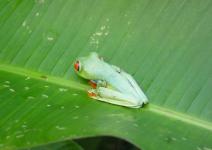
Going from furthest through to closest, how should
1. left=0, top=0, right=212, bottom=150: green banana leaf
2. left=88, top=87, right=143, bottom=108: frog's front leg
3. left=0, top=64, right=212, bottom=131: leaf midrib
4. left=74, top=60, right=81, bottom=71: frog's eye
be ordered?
1. left=74, top=60, right=81, bottom=71: frog's eye
2. left=88, top=87, right=143, bottom=108: frog's front leg
3. left=0, top=64, right=212, bottom=131: leaf midrib
4. left=0, top=0, right=212, bottom=150: green banana leaf

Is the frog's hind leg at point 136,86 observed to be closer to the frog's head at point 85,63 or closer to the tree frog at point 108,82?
the tree frog at point 108,82

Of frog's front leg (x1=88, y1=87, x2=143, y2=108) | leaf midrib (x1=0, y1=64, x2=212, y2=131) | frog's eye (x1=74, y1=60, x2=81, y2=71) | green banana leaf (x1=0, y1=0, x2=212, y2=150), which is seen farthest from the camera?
frog's eye (x1=74, y1=60, x2=81, y2=71)

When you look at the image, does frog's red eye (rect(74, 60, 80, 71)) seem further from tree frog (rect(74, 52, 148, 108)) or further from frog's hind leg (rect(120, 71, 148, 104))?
frog's hind leg (rect(120, 71, 148, 104))

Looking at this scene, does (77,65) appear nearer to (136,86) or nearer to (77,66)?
(77,66)

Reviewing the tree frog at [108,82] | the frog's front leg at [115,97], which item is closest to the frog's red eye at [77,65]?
the tree frog at [108,82]

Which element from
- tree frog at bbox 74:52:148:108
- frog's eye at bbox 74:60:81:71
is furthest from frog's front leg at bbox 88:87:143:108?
frog's eye at bbox 74:60:81:71

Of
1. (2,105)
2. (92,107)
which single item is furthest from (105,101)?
(2,105)

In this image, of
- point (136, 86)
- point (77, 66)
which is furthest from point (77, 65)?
point (136, 86)
